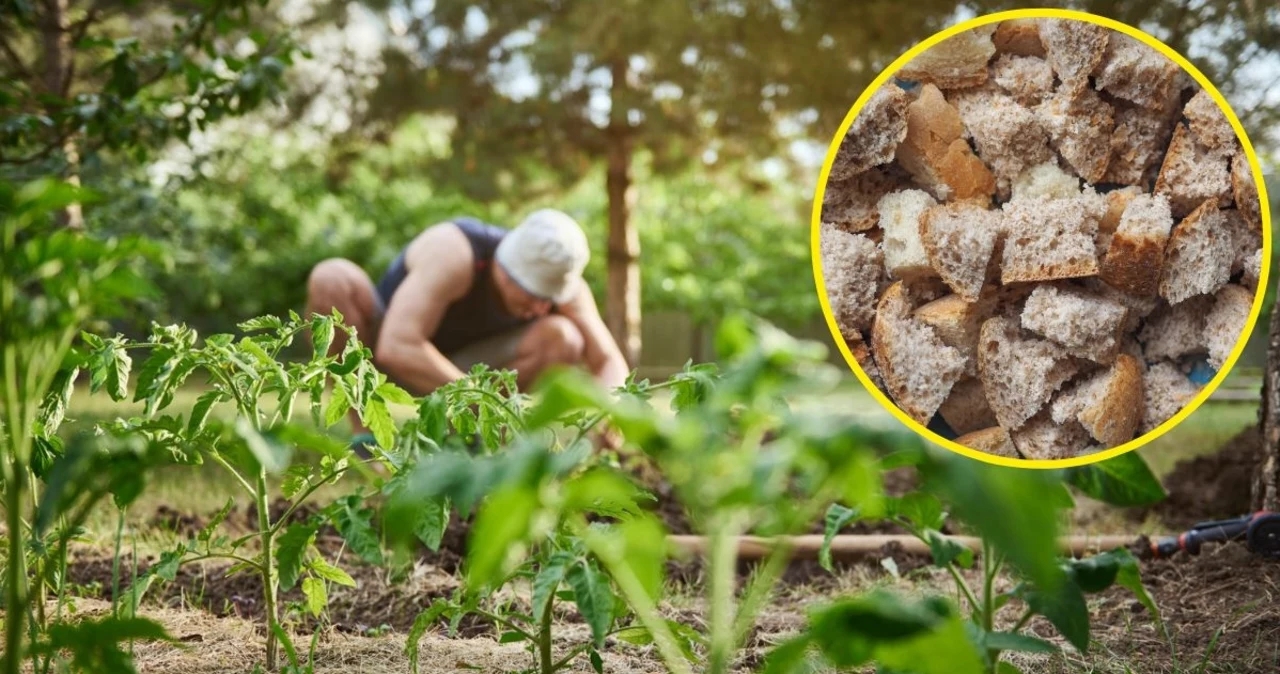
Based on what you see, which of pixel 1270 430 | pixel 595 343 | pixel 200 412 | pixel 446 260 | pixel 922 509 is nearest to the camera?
pixel 922 509

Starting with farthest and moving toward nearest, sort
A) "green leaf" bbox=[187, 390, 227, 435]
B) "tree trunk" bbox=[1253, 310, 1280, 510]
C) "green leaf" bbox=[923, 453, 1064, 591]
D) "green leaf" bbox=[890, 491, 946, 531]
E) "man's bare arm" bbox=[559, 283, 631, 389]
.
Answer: "man's bare arm" bbox=[559, 283, 631, 389]
"tree trunk" bbox=[1253, 310, 1280, 510]
"green leaf" bbox=[187, 390, 227, 435]
"green leaf" bbox=[890, 491, 946, 531]
"green leaf" bbox=[923, 453, 1064, 591]

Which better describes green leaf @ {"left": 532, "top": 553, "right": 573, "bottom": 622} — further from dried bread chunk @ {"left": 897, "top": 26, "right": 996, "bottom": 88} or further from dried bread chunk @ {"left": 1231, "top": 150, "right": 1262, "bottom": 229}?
dried bread chunk @ {"left": 1231, "top": 150, "right": 1262, "bottom": 229}

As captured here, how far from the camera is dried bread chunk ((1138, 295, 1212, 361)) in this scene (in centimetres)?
183

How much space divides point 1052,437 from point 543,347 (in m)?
2.81

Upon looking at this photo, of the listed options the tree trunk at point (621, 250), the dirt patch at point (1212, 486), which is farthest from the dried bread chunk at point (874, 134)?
the tree trunk at point (621, 250)

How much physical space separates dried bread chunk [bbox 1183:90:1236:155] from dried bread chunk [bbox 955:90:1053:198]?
254mm

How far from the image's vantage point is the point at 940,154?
1.89 metres

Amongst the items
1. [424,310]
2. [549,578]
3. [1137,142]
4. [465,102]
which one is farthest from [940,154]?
[465,102]

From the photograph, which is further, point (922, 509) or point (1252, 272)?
point (1252, 272)

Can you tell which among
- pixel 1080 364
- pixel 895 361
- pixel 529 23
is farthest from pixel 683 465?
pixel 529 23

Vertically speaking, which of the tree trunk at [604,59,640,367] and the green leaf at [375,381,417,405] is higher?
the tree trunk at [604,59,640,367]

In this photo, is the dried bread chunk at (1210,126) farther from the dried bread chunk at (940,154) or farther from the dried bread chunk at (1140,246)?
the dried bread chunk at (940,154)

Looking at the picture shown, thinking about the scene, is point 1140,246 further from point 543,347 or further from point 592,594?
point 543,347

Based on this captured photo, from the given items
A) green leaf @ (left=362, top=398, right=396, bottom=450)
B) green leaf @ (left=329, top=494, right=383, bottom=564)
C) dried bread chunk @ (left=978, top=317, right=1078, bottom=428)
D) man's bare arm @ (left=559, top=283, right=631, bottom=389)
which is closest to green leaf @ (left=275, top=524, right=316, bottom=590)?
green leaf @ (left=329, top=494, right=383, bottom=564)
